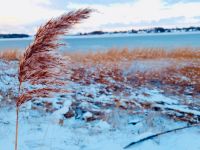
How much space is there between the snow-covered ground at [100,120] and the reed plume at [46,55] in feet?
7.73

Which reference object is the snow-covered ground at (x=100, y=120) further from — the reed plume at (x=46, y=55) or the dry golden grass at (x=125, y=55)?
the dry golden grass at (x=125, y=55)

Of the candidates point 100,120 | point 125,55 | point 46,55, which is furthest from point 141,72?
point 46,55

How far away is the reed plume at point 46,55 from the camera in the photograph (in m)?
2.46

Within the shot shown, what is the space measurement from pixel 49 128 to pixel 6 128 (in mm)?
615

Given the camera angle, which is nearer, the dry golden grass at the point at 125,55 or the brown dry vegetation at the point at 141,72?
the brown dry vegetation at the point at 141,72

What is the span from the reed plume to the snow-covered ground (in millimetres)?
2357

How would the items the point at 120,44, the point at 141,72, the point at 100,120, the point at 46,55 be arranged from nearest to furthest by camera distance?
the point at 46,55
the point at 100,120
the point at 141,72
the point at 120,44

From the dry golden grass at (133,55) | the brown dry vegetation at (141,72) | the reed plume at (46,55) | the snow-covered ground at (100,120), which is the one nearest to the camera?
the reed plume at (46,55)

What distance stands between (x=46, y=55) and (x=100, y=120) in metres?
3.44

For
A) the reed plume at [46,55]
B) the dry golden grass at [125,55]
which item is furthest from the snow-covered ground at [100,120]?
the dry golden grass at [125,55]

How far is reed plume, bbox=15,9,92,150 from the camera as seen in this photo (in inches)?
96.9

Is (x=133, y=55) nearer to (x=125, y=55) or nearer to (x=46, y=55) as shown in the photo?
(x=125, y=55)

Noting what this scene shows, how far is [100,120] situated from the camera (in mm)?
5875

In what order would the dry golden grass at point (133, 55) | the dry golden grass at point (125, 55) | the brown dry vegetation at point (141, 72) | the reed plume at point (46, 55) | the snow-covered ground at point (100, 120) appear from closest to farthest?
the reed plume at point (46, 55), the snow-covered ground at point (100, 120), the brown dry vegetation at point (141, 72), the dry golden grass at point (125, 55), the dry golden grass at point (133, 55)
